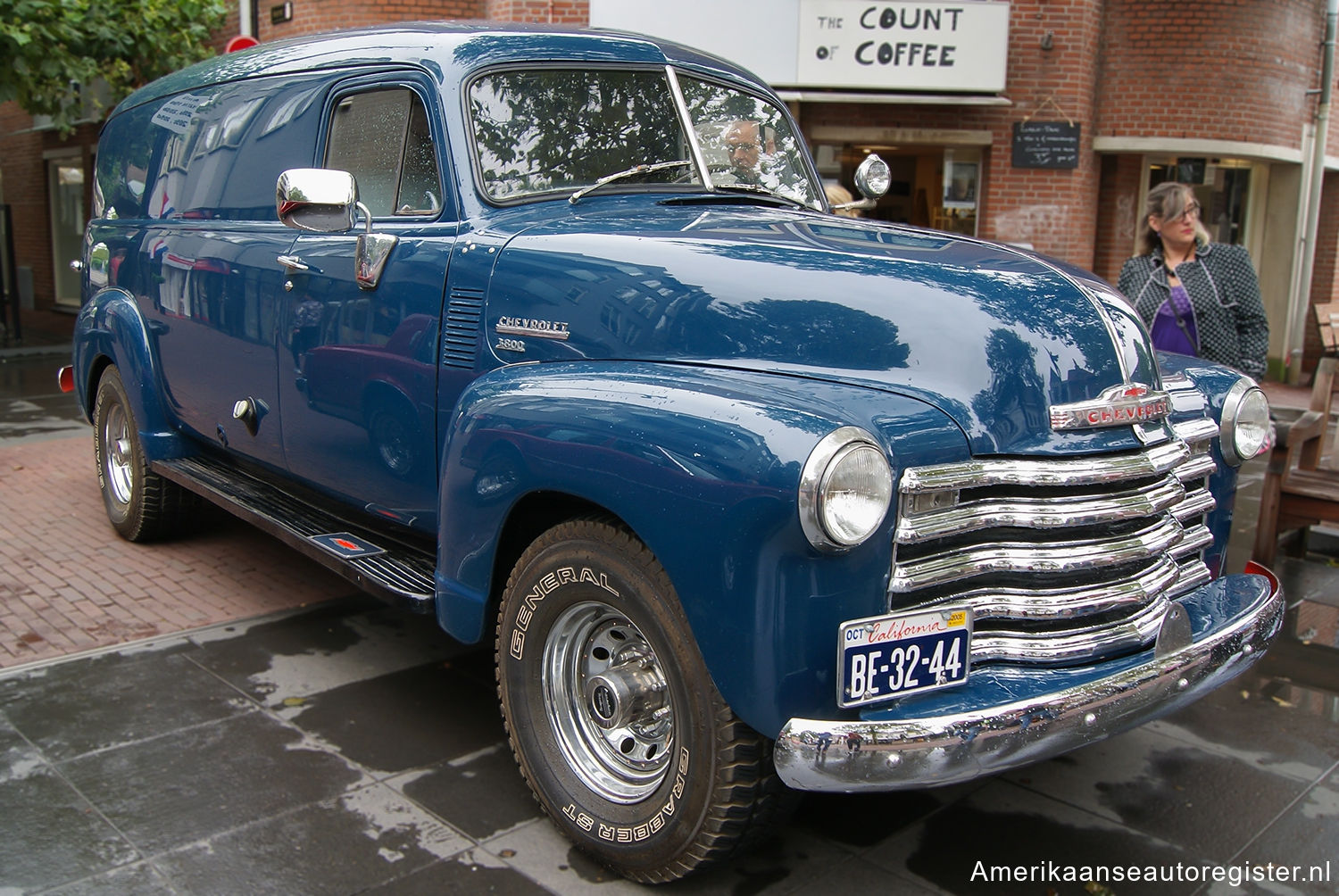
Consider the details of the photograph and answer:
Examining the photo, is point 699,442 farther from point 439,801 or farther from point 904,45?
point 904,45

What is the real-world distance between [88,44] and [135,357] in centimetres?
784

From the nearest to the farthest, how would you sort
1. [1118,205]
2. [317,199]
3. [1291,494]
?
[317,199] → [1291,494] → [1118,205]

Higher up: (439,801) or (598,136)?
(598,136)

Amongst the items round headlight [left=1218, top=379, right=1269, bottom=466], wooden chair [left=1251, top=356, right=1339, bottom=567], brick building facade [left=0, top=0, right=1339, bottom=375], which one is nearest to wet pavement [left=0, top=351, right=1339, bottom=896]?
round headlight [left=1218, top=379, right=1269, bottom=466]

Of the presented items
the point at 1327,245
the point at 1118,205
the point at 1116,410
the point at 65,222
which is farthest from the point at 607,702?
the point at 65,222

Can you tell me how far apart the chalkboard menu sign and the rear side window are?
394 inches

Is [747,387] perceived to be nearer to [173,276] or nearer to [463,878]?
[463,878]

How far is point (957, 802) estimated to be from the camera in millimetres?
3322

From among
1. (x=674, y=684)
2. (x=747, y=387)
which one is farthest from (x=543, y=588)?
(x=747, y=387)

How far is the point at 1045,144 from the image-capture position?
12438 millimetres

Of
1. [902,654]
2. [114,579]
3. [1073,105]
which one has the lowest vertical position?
[114,579]

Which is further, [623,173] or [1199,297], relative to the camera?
[1199,297]

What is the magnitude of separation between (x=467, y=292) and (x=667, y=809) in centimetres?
166

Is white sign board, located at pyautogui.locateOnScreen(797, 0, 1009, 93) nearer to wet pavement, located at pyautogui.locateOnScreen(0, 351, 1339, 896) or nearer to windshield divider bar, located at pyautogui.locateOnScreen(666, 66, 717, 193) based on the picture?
windshield divider bar, located at pyautogui.locateOnScreen(666, 66, 717, 193)
